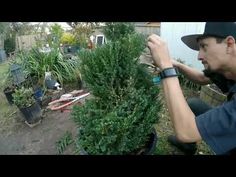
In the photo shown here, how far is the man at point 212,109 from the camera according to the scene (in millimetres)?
1589

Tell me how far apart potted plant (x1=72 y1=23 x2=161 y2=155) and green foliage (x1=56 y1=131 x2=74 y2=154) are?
1649 mm

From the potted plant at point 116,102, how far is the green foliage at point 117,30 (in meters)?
0.13

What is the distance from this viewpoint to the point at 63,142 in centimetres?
376

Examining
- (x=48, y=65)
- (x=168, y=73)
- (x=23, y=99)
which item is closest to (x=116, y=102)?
(x=168, y=73)

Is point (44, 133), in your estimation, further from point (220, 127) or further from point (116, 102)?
point (220, 127)

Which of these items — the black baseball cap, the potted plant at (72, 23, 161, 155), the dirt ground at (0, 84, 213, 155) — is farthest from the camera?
the dirt ground at (0, 84, 213, 155)

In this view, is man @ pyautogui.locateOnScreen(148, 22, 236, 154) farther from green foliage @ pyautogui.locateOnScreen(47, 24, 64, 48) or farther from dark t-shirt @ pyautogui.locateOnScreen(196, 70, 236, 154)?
green foliage @ pyautogui.locateOnScreen(47, 24, 64, 48)

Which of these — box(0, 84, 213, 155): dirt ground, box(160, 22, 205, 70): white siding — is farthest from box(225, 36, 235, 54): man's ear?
box(160, 22, 205, 70): white siding

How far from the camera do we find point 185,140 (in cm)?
169

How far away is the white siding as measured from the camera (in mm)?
5358

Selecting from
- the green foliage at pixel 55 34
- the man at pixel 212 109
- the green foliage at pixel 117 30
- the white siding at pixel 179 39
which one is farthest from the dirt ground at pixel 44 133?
the green foliage at pixel 55 34

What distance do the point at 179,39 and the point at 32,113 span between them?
3.78 m

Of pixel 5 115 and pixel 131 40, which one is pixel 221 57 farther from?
pixel 5 115
